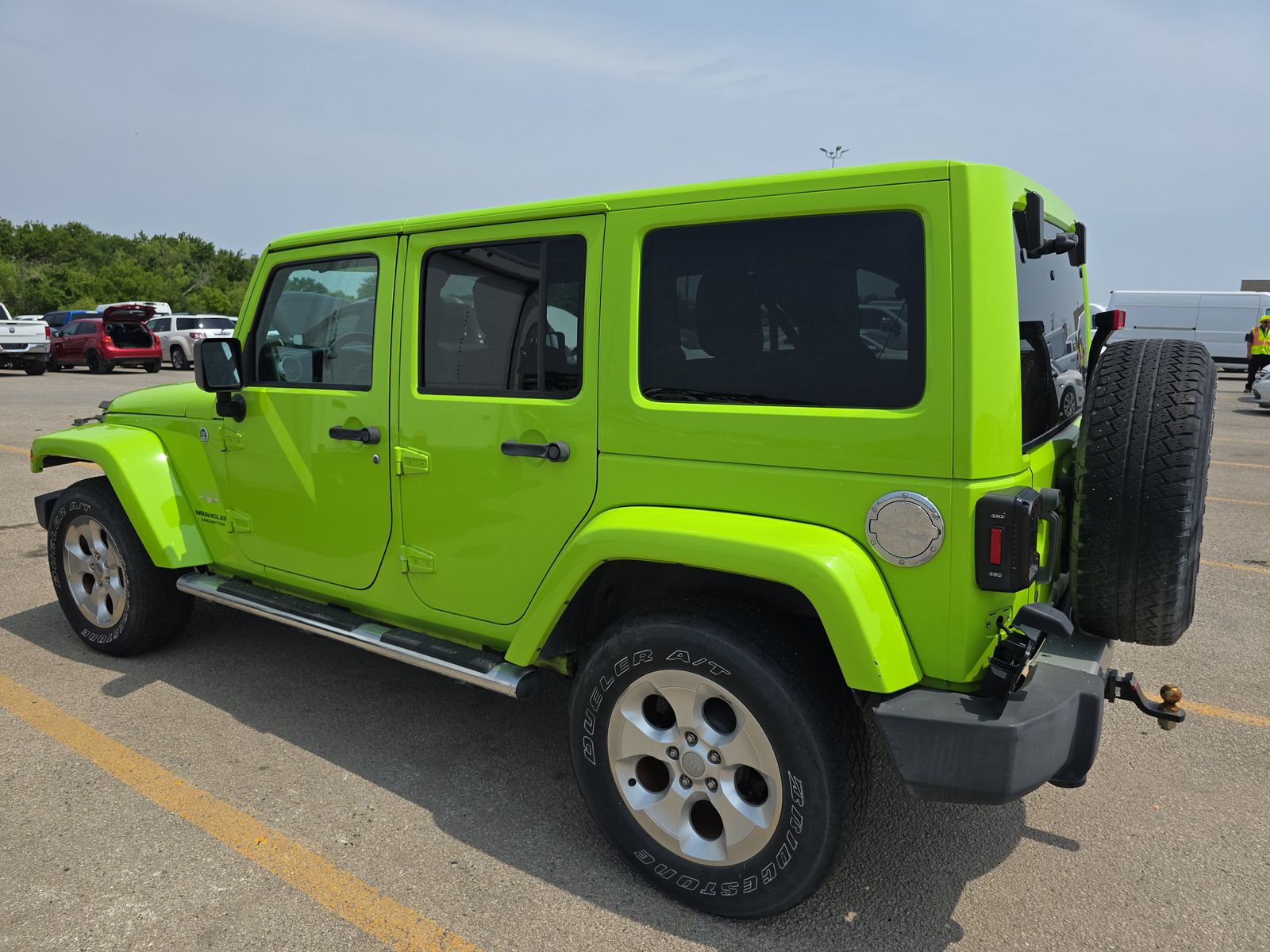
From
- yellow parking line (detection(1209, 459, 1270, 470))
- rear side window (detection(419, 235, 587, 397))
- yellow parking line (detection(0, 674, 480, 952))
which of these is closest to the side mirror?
rear side window (detection(419, 235, 587, 397))

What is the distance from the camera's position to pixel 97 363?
2388cm

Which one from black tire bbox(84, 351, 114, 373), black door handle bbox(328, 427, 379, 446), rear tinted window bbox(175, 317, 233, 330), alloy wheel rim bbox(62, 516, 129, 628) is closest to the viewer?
black door handle bbox(328, 427, 379, 446)

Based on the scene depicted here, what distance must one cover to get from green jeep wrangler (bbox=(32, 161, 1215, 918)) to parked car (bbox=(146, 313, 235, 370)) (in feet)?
79.5

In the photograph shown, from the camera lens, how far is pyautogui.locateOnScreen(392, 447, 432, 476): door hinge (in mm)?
3086

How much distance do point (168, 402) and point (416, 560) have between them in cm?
174

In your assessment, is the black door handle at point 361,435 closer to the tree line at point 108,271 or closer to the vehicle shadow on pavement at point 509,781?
the vehicle shadow on pavement at point 509,781

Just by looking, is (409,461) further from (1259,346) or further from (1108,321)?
(1259,346)

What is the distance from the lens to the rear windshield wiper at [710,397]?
240cm

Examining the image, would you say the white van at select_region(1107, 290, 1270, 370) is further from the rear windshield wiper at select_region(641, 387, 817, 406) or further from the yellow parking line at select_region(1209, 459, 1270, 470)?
the rear windshield wiper at select_region(641, 387, 817, 406)

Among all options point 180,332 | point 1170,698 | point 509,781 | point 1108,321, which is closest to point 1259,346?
point 1108,321

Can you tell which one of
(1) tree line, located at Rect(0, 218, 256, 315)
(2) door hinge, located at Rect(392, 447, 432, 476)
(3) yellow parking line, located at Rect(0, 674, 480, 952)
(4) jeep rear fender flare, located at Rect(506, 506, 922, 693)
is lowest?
(3) yellow parking line, located at Rect(0, 674, 480, 952)

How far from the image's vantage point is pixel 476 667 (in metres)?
2.95

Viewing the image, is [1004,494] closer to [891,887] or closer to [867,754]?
[867,754]

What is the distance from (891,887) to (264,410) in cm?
284
